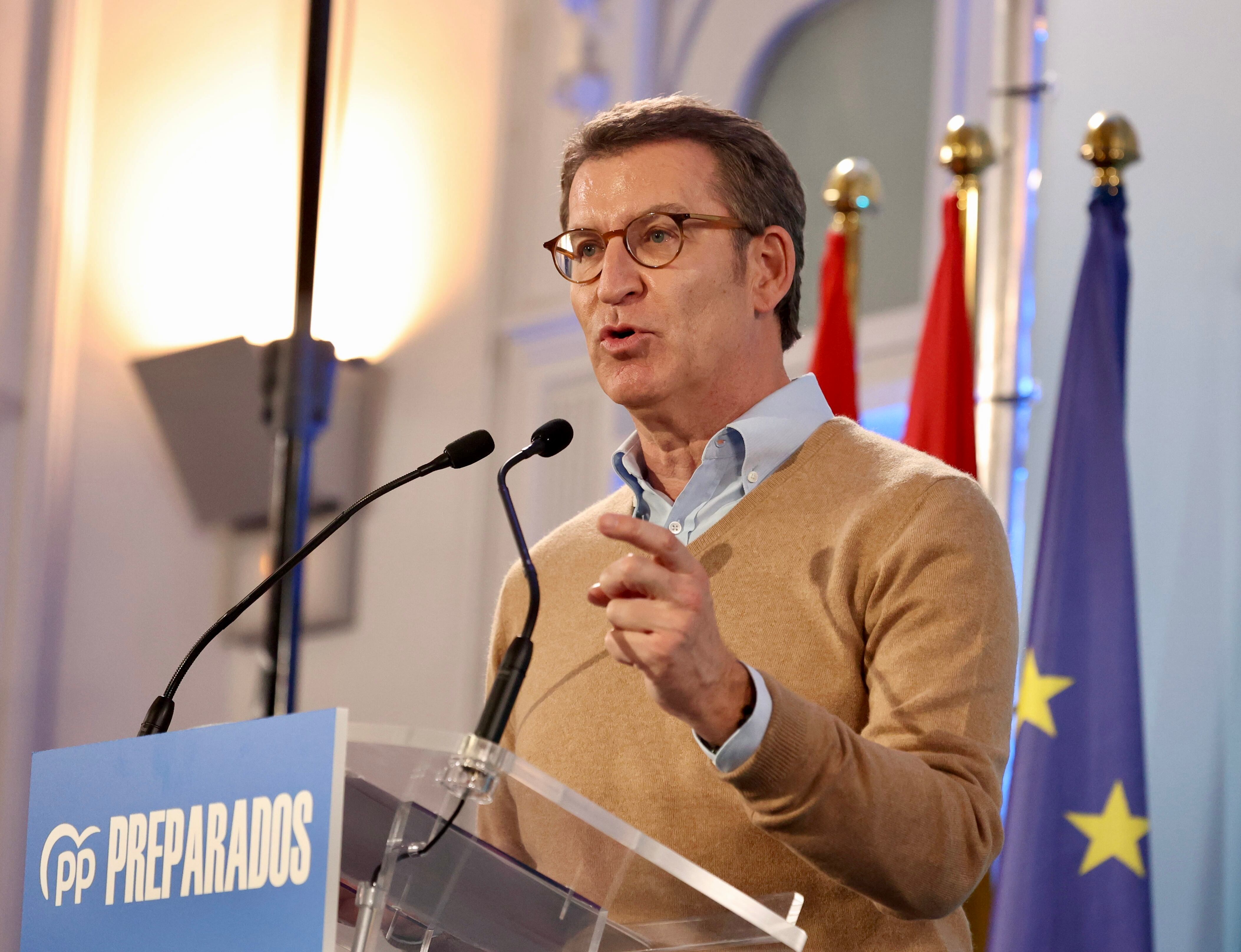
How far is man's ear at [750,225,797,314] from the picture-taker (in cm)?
189

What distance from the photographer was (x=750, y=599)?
64.9 inches

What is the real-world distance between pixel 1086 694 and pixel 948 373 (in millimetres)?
725

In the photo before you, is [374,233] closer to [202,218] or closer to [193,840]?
[202,218]

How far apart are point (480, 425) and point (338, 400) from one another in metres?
0.53

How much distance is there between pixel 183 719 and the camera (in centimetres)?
470

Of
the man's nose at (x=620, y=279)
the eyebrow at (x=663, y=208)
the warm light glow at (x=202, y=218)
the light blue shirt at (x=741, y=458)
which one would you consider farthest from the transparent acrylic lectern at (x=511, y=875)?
the warm light glow at (x=202, y=218)

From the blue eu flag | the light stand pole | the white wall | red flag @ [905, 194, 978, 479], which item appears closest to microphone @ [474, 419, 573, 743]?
the light stand pole

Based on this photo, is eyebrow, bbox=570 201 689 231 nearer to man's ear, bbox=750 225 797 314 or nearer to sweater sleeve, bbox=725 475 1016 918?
man's ear, bbox=750 225 797 314

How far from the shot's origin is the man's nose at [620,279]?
175cm

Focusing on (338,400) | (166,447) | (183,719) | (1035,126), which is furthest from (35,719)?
(1035,126)

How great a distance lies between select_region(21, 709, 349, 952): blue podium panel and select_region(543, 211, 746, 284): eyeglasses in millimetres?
835

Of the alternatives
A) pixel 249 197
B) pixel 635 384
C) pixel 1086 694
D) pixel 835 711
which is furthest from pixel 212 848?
pixel 249 197

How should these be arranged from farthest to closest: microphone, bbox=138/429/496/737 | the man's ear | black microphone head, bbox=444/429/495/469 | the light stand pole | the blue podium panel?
the light stand pole, the man's ear, black microphone head, bbox=444/429/495/469, microphone, bbox=138/429/496/737, the blue podium panel

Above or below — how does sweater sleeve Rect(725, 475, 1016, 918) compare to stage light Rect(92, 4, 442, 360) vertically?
below
